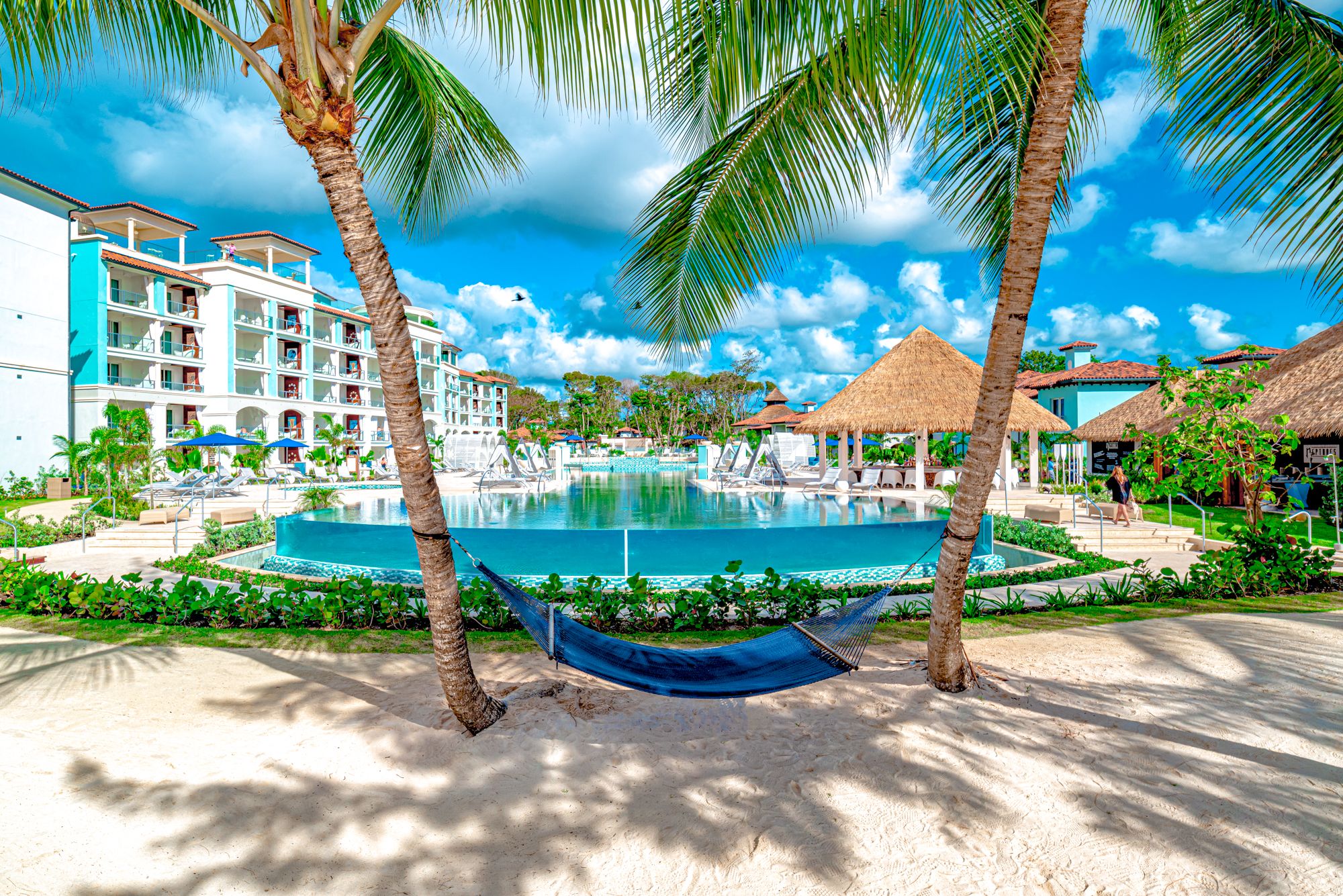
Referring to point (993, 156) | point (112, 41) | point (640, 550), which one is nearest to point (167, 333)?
point (640, 550)

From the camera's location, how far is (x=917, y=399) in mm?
16406

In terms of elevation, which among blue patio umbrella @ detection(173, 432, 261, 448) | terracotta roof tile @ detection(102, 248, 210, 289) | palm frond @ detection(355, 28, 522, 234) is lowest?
blue patio umbrella @ detection(173, 432, 261, 448)

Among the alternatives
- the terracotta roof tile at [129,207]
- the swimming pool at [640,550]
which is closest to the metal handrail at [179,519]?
the swimming pool at [640,550]

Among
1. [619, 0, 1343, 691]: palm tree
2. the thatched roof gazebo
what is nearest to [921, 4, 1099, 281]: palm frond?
[619, 0, 1343, 691]: palm tree

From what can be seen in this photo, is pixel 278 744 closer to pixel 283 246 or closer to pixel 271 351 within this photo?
pixel 271 351

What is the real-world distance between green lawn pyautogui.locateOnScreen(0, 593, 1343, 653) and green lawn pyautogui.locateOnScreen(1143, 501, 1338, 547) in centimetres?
507

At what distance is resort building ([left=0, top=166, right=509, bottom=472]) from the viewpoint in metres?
19.8

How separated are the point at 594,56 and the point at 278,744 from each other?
125 inches

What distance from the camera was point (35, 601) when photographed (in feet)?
18.3

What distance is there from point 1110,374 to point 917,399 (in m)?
14.1

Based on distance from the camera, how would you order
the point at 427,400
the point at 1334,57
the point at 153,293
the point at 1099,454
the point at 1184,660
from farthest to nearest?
the point at 427,400 → the point at 153,293 → the point at 1099,454 → the point at 1184,660 → the point at 1334,57

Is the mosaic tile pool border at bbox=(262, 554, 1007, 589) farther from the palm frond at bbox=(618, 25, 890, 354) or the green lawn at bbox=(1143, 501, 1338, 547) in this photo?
the green lawn at bbox=(1143, 501, 1338, 547)

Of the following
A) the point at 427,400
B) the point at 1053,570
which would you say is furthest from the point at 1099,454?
the point at 427,400

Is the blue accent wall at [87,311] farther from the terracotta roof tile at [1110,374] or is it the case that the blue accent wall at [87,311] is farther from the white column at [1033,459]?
the terracotta roof tile at [1110,374]
